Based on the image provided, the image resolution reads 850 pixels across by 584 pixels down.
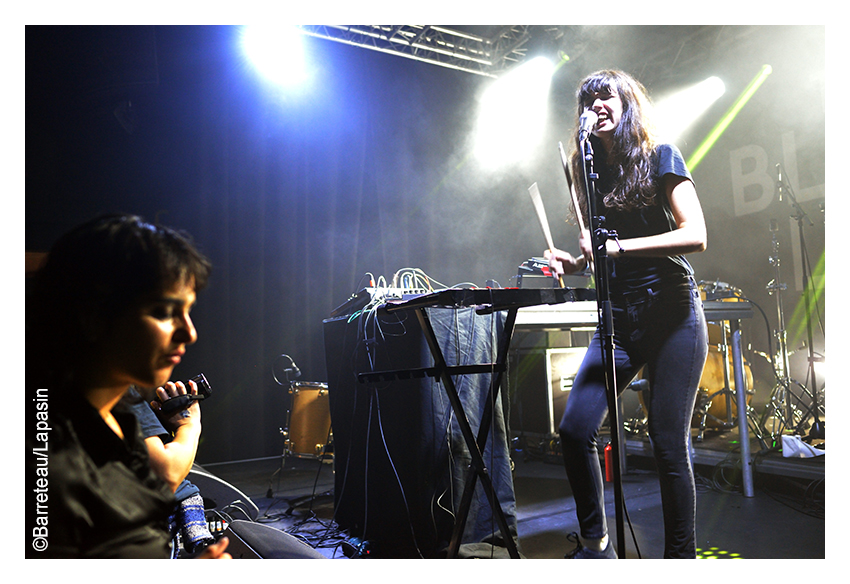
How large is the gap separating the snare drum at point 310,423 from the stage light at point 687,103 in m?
3.96

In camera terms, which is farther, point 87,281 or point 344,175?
point 344,175

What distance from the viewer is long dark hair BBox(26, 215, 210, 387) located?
84 cm

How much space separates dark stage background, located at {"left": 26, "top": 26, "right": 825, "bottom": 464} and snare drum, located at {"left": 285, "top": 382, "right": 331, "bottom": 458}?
3.83ft

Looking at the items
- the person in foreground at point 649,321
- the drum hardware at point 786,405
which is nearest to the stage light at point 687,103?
the drum hardware at point 786,405

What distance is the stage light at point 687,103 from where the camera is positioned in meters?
5.14

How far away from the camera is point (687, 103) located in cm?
540

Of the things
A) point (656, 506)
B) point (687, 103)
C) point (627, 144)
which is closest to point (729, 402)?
point (656, 506)

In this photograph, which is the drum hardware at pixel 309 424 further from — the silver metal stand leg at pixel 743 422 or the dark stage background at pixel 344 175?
the silver metal stand leg at pixel 743 422

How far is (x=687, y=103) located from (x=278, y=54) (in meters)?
3.88

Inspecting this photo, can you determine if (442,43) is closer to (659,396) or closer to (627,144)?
(627,144)

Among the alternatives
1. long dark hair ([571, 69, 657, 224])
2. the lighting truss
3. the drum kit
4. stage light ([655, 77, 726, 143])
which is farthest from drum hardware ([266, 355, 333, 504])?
stage light ([655, 77, 726, 143])

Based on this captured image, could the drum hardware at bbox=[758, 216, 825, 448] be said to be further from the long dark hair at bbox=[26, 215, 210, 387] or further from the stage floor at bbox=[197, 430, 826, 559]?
the long dark hair at bbox=[26, 215, 210, 387]
